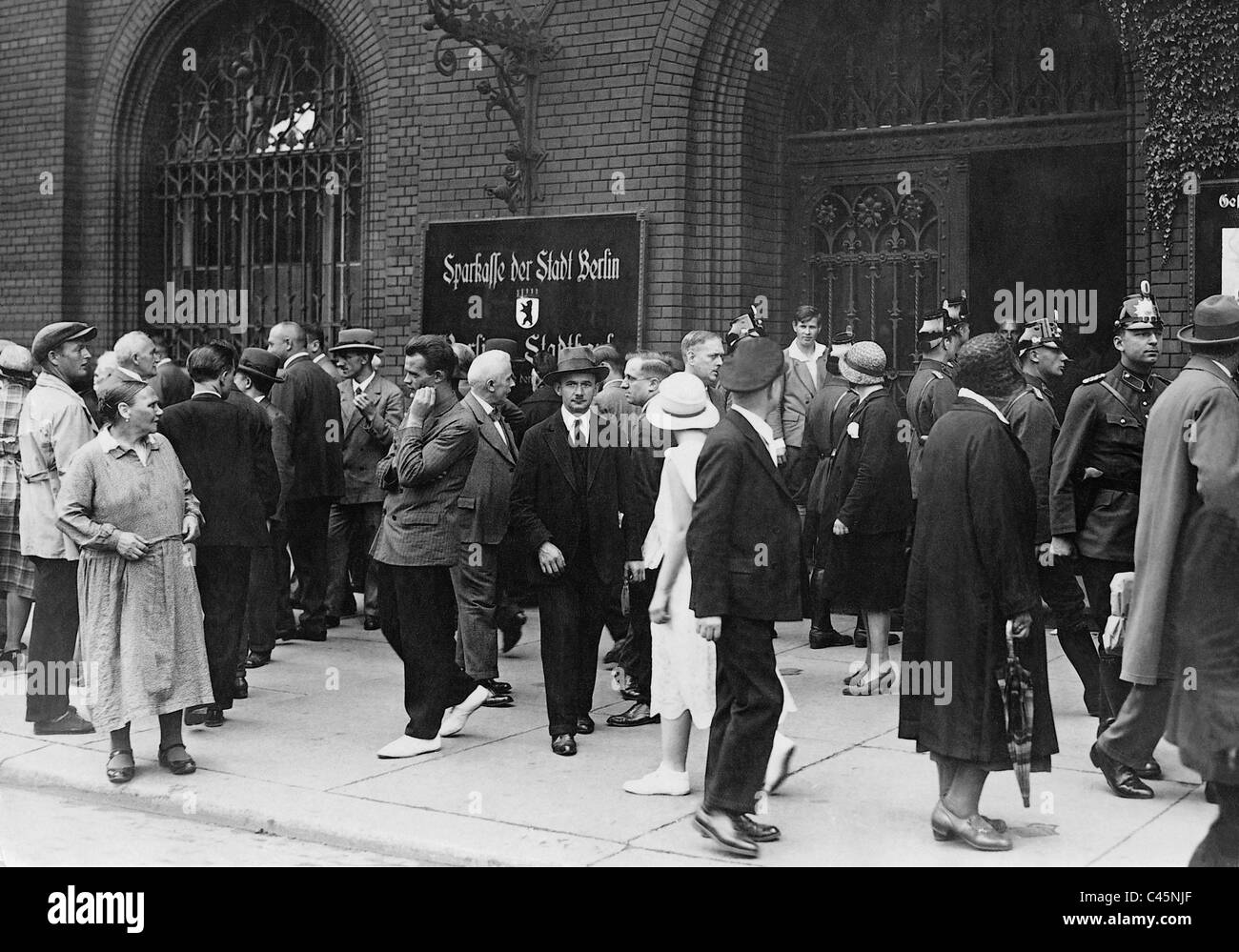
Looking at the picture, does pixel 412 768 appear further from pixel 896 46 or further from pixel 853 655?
pixel 896 46

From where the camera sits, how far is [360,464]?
10664 millimetres

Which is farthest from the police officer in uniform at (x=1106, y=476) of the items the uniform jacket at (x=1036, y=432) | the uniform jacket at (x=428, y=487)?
the uniform jacket at (x=428, y=487)

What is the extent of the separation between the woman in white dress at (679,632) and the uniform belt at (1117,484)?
5.78 feet

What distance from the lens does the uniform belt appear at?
22.2 feet

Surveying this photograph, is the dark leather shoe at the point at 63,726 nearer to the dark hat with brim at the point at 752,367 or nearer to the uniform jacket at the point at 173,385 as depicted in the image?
the uniform jacket at the point at 173,385

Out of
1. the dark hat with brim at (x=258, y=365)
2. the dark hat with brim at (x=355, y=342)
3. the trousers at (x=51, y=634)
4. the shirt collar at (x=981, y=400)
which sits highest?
the dark hat with brim at (x=355, y=342)

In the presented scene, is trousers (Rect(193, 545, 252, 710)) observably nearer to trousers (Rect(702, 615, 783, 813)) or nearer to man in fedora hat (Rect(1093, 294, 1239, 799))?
trousers (Rect(702, 615, 783, 813))

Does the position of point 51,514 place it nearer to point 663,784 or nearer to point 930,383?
point 663,784

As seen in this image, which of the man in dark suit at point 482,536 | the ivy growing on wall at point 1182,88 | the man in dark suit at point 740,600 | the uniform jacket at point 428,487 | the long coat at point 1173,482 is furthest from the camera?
the ivy growing on wall at point 1182,88

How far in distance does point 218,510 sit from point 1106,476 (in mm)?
4380

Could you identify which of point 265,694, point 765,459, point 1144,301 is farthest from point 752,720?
point 265,694

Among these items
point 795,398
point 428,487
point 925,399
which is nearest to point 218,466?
point 428,487

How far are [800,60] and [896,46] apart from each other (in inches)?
30.3

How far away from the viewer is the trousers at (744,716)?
18.5 feet
